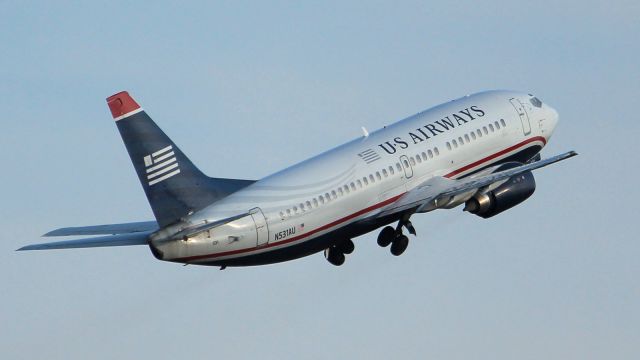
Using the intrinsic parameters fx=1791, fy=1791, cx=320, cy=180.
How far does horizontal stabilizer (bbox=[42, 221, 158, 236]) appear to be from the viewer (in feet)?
256

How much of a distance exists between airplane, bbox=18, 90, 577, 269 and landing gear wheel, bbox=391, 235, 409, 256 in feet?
0.15

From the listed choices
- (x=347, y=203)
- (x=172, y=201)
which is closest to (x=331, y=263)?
(x=347, y=203)

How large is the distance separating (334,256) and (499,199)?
8029 mm

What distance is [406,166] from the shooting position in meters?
80.2

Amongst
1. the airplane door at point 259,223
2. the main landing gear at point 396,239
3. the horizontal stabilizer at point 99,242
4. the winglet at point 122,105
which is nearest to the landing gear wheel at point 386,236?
the main landing gear at point 396,239

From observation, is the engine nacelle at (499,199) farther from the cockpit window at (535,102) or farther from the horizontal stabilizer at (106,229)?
the horizontal stabilizer at (106,229)

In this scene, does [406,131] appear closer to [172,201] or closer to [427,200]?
[427,200]

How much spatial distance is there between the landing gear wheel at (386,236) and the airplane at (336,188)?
45 millimetres

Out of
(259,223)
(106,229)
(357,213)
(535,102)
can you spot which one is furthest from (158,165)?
(535,102)

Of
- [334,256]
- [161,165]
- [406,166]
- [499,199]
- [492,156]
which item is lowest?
[334,256]

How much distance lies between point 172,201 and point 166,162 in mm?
1624

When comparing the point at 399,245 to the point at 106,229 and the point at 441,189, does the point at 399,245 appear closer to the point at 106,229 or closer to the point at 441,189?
the point at 441,189

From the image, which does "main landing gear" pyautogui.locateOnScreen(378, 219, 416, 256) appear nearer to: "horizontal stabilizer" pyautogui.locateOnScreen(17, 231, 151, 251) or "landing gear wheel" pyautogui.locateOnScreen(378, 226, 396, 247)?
"landing gear wheel" pyautogui.locateOnScreen(378, 226, 396, 247)

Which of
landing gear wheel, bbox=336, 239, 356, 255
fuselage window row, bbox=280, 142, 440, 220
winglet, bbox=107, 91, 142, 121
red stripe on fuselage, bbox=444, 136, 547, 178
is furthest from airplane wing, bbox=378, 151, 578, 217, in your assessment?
winglet, bbox=107, 91, 142, 121
